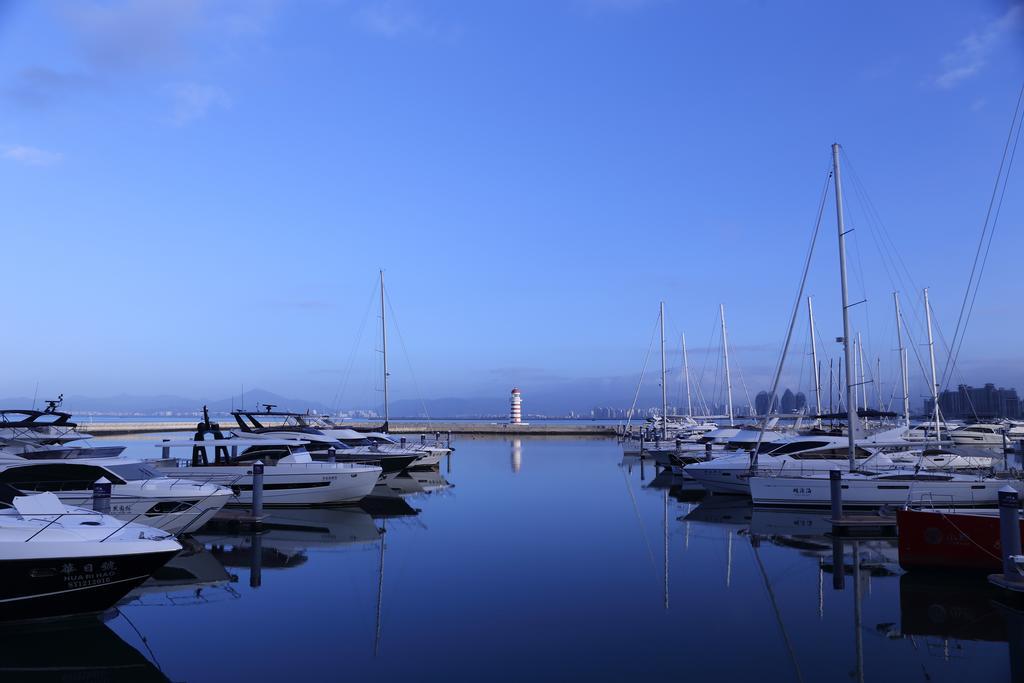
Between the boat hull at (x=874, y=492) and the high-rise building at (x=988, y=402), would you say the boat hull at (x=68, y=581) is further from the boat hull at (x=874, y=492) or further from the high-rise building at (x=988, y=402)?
the high-rise building at (x=988, y=402)

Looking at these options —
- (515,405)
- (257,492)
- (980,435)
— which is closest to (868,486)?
(257,492)

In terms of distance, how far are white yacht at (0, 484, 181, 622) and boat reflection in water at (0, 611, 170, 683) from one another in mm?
181

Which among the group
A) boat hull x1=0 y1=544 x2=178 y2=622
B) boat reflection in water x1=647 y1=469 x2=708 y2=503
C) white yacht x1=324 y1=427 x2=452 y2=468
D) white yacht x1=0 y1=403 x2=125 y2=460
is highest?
white yacht x1=0 y1=403 x2=125 y2=460

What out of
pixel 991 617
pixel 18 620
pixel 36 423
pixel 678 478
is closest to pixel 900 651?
pixel 991 617

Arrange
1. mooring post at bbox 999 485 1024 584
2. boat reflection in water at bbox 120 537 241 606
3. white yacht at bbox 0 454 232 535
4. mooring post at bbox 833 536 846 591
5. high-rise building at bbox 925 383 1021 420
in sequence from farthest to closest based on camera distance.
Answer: high-rise building at bbox 925 383 1021 420
white yacht at bbox 0 454 232 535
mooring post at bbox 833 536 846 591
boat reflection in water at bbox 120 537 241 606
mooring post at bbox 999 485 1024 584

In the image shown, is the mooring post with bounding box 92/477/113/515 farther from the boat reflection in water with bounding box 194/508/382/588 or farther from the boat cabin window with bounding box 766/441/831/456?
the boat cabin window with bounding box 766/441/831/456

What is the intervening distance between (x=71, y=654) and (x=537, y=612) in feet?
18.5

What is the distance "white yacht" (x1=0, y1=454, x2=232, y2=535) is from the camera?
46.6 feet

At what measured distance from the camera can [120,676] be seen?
7.95 m

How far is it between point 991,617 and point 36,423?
25.0 m

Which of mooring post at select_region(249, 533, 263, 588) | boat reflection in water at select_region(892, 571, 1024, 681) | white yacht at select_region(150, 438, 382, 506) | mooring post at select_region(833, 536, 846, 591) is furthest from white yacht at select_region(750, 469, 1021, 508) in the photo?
mooring post at select_region(249, 533, 263, 588)

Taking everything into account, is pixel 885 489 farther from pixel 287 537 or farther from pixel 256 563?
pixel 256 563

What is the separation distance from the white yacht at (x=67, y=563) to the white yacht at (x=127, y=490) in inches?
159

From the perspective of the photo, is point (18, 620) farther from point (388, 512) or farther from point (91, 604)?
point (388, 512)
